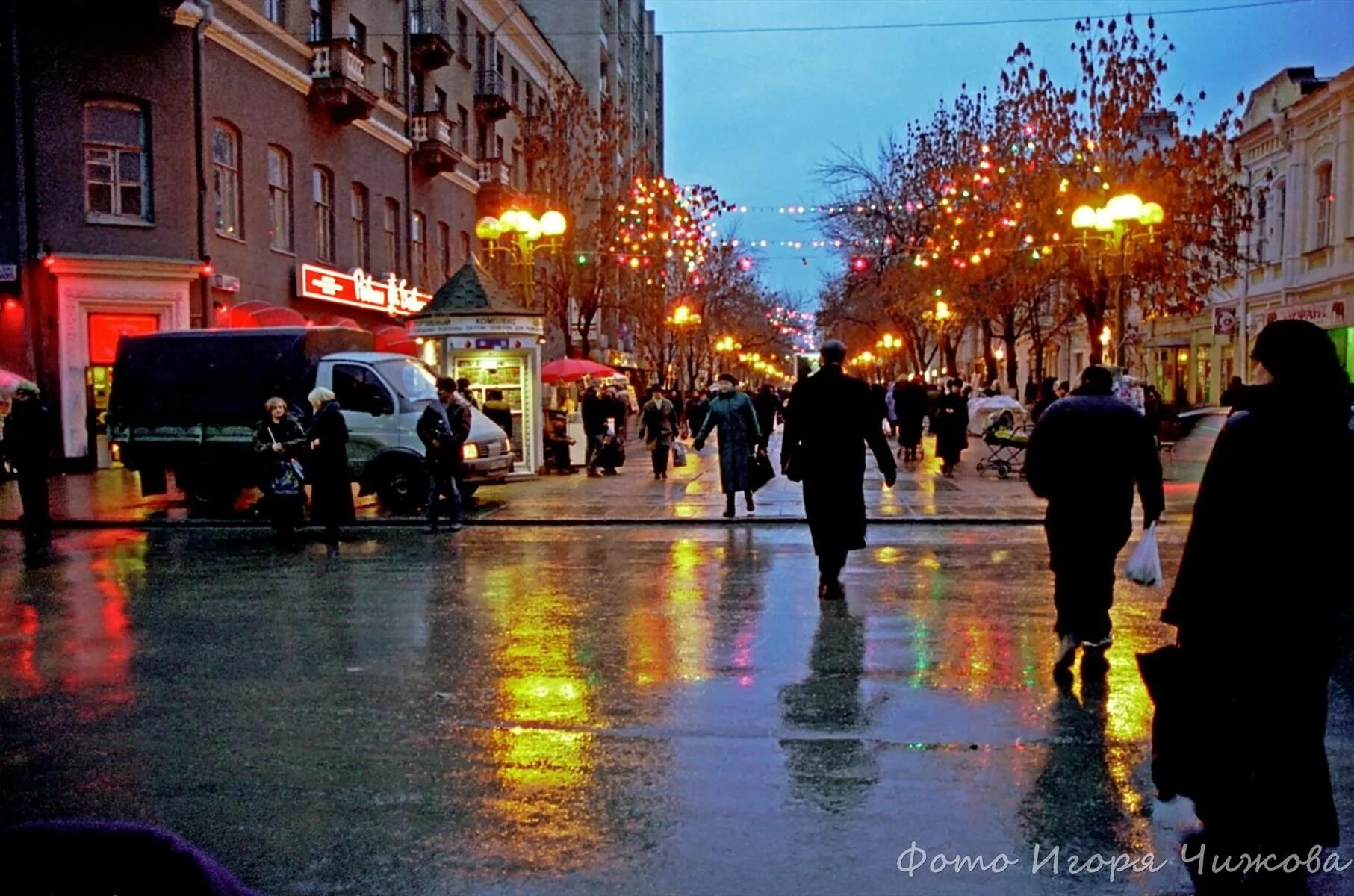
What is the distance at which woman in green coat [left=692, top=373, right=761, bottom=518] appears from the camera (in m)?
14.7

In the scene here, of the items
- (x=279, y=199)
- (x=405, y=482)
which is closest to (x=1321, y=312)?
(x=405, y=482)

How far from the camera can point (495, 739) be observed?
18.3ft

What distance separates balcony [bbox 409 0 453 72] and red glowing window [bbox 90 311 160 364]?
568 inches

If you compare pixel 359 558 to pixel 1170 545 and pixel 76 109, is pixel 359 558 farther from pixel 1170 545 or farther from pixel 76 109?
pixel 76 109

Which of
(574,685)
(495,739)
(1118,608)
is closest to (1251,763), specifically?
(495,739)

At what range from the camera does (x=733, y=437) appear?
14773 millimetres

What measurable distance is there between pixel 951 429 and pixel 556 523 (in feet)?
30.5

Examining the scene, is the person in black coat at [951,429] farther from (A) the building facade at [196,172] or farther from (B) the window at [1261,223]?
(B) the window at [1261,223]

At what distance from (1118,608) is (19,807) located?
712 centimetres

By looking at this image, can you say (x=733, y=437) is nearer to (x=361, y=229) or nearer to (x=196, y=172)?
(x=196, y=172)

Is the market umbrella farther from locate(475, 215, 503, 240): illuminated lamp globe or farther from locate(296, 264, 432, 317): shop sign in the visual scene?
locate(475, 215, 503, 240): illuminated lamp globe

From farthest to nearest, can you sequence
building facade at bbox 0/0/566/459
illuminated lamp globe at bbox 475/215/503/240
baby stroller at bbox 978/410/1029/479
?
illuminated lamp globe at bbox 475/215/503/240, building facade at bbox 0/0/566/459, baby stroller at bbox 978/410/1029/479

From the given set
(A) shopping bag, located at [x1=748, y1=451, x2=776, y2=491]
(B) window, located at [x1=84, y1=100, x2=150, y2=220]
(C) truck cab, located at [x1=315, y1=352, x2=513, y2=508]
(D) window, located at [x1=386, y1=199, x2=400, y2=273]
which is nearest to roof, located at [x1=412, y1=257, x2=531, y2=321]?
(C) truck cab, located at [x1=315, y1=352, x2=513, y2=508]

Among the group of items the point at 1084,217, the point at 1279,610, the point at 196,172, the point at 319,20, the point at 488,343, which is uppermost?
the point at 319,20
